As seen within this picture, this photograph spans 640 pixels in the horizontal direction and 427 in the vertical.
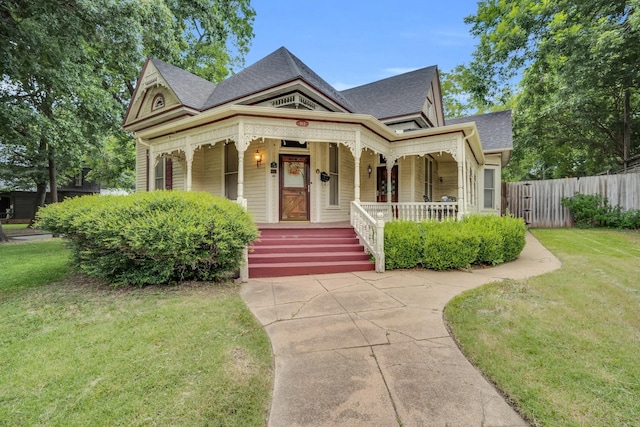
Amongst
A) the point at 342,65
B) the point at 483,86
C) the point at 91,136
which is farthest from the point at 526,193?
the point at 91,136

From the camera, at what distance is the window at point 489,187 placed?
526 inches

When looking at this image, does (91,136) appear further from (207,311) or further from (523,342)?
(523,342)

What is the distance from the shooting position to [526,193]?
13586 millimetres

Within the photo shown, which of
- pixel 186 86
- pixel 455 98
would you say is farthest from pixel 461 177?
pixel 455 98

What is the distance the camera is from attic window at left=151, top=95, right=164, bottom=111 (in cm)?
1136

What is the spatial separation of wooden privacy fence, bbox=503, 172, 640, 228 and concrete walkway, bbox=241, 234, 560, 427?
10.7 m

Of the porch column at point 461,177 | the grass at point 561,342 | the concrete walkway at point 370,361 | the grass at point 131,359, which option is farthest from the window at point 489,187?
the grass at point 131,359

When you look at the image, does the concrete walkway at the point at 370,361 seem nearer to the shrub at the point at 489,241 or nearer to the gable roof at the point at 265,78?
the shrub at the point at 489,241

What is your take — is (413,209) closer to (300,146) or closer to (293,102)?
(300,146)

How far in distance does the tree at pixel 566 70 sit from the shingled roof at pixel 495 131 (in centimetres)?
113

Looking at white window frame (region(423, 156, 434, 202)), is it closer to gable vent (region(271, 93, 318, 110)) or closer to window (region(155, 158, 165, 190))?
gable vent (region(271, 93, 318, 110))

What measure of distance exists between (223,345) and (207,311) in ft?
3.27

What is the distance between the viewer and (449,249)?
19.7 feet

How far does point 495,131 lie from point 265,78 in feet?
36.1
